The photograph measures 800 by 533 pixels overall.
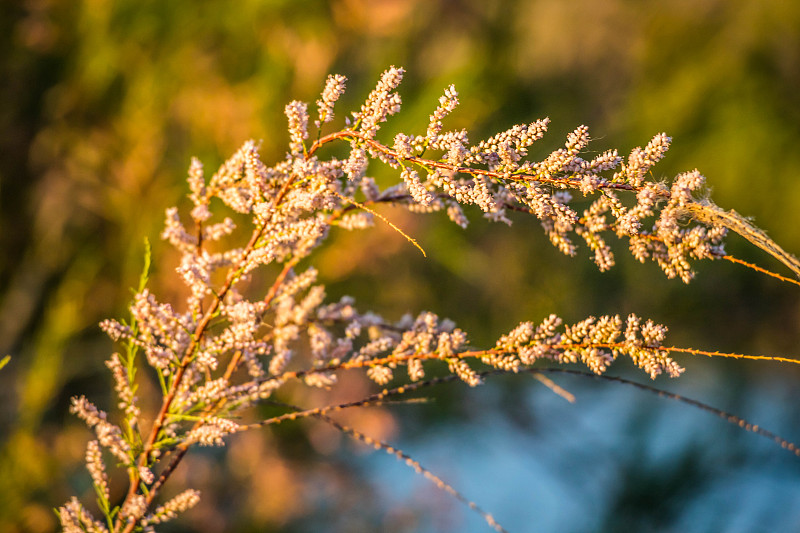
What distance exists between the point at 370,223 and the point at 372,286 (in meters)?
0.86

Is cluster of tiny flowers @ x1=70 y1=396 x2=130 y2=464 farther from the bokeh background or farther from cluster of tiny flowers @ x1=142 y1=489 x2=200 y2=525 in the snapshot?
the bokeh background

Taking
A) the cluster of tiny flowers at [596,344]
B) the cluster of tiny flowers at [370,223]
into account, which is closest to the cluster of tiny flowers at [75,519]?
the cluster of tiny flowers at [370,223]

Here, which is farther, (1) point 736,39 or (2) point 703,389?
(1) point 736,39

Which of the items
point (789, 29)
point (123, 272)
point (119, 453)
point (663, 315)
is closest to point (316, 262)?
point (123, 272)

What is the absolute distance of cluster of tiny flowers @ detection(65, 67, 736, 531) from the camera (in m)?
0.23

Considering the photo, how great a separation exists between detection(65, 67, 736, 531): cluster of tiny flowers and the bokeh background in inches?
15.1

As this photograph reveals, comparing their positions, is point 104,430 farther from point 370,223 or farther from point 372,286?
point 372,286

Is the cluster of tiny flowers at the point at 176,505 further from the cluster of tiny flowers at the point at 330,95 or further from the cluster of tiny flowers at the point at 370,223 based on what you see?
the cluster of tiny flowers at the point at 330,95

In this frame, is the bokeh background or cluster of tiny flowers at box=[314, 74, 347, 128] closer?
cluster of tiny flowers at box=[314, 74, 347, 128]

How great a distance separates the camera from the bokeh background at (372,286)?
2.93 ft

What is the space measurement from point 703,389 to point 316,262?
1064 millimetres

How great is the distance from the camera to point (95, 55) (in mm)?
928

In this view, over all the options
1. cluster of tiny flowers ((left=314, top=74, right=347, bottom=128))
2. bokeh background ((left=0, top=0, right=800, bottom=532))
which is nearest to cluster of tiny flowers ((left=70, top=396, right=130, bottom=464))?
cluster of tiny flowers ((left=314, top=74, right=347, bottom=128))

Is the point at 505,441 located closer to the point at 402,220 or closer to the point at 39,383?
the point at 402,220
